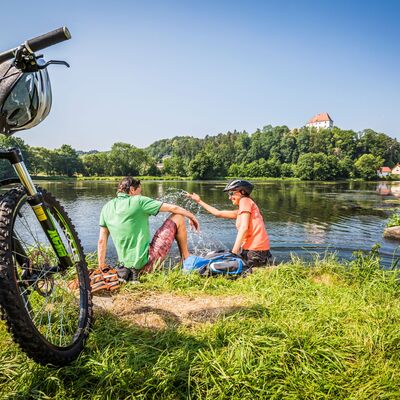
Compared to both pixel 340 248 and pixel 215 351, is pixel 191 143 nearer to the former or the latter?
pixel 340 248

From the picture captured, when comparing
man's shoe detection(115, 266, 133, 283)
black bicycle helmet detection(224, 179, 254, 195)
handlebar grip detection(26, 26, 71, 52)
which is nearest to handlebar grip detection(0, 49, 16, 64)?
handlebar grip detection(26, 26, 71, 52)

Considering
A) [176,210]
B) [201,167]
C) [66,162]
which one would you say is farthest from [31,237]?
[201,167]

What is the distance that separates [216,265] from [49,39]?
3740 mm

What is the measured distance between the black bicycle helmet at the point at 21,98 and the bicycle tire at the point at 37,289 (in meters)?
0.45

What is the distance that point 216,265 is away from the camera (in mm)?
4809

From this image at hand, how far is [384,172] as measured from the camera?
107375 millimetres

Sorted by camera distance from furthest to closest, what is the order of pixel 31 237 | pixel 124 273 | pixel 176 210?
1. pixel 176 210
2. pixel 124 273
3. pixel 31 237

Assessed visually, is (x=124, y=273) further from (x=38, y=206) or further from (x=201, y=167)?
(x=201, y=167)

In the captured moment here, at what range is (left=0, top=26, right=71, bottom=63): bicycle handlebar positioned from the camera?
1.77 metres

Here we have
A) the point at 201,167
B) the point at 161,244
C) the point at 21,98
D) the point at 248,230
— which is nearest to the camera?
the point at 21,98

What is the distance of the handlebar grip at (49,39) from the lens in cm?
177

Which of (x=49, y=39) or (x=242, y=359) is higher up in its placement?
(x=49, y=39)

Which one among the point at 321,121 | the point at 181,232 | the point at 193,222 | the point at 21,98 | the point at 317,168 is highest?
the point at 321,121

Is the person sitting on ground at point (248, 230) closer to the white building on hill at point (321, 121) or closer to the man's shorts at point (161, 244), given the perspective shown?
the man's shorts at point (161, 244)
